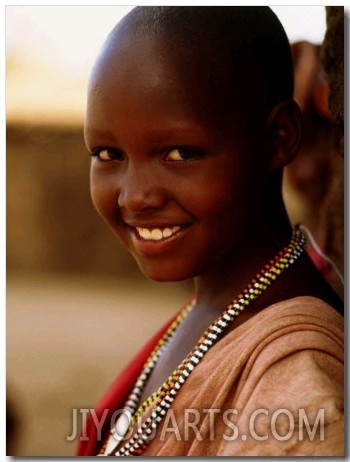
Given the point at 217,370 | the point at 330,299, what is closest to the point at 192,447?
the point at 217,370

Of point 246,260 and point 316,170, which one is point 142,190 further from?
point 316,170

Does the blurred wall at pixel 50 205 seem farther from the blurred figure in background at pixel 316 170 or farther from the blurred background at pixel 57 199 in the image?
the blurred figure in background at pixel 316 170

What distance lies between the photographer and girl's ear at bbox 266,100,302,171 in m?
1.06

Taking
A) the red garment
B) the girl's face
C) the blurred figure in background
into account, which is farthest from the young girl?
the blurred figure in background

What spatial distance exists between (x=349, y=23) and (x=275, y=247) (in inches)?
17.0

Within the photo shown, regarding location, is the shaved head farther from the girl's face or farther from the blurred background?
the blurred background

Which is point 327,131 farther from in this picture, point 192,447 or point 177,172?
point 192,447

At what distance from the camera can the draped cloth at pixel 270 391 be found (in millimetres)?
924

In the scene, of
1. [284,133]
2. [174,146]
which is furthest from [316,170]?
[174,146]

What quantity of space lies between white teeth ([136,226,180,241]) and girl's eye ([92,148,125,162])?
0.34ft

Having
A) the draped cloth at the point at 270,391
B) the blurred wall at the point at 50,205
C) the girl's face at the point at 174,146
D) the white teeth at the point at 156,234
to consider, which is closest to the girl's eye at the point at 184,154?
the girl's face at the point at 174,146

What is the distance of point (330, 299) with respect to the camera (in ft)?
3.64

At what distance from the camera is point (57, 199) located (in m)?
1.66

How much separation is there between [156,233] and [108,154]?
0.42 ft
